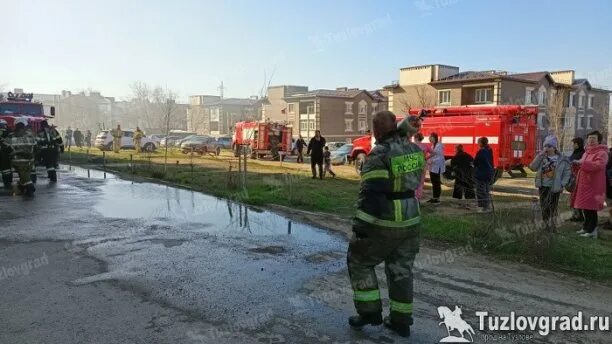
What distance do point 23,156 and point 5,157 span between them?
54.5 inches

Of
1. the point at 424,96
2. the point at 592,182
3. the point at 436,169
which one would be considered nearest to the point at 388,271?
the point at 592,182

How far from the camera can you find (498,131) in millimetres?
16625

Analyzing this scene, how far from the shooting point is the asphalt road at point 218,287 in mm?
4047

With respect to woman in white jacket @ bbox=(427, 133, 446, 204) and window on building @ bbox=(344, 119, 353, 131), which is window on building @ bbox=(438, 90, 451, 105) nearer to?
window on building @ bbox=(344, 119, 353, 131)

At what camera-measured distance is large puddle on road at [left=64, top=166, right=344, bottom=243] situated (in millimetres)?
8156


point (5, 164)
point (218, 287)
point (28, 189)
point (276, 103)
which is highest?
point (276, 103)

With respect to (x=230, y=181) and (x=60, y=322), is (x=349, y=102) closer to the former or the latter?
(x=230, y=181)

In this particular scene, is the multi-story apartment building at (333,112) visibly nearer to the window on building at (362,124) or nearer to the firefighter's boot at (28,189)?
the window on building at (362,124)

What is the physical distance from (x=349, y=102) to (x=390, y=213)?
6269 centimetres

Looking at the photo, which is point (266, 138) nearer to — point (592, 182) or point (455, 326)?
point (592, 182)

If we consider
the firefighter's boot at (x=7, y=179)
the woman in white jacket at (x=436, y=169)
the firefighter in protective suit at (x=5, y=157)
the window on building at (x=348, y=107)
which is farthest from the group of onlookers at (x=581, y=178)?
the window on building at (x=348, y=107)

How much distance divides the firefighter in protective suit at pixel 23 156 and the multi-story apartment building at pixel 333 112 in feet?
170

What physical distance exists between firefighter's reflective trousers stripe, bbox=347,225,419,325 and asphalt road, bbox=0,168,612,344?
0.78 ft

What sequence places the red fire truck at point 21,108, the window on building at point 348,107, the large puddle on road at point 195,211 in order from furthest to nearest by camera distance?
the window on building at point 348,107, the red fire truck at point 21,108, the large puddle on road at point 195,211
